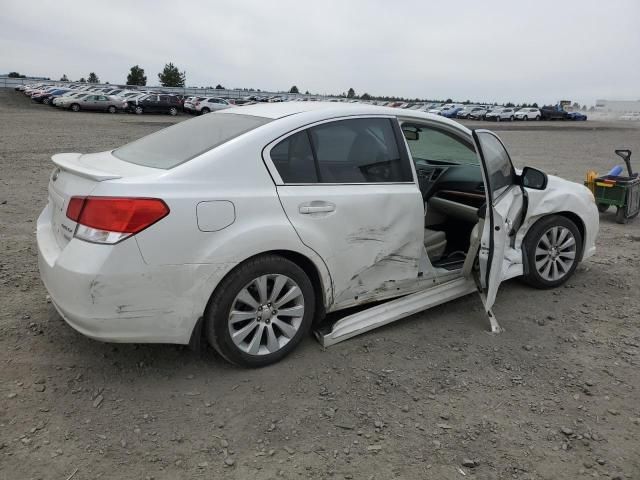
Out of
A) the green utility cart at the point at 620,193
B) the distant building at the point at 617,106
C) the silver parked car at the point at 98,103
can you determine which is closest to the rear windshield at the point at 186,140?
the green utility cart at the point at 620,193

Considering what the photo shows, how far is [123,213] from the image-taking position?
2.82 m

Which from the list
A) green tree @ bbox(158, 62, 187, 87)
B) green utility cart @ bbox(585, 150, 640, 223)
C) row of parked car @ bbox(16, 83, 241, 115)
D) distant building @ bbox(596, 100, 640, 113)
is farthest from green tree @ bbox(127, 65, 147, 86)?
green utility cart @ bbox(585, 150, 640, 223)

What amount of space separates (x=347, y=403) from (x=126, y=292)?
4.56 ft

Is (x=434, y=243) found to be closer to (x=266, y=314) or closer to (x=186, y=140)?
(x=266, y=314)

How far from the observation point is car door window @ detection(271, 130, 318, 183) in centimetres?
334

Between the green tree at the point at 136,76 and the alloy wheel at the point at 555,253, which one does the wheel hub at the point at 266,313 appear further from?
the green tree at the point at 136,76

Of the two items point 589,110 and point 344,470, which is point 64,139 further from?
point 589,110

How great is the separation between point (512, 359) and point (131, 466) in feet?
8.17

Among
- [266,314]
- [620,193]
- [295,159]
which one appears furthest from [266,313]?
[620,193]

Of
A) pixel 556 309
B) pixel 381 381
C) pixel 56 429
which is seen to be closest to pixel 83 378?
pixel 56 429

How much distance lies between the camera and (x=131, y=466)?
2566 mm

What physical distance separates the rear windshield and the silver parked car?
3719 cm

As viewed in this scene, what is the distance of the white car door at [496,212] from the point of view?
3914mm

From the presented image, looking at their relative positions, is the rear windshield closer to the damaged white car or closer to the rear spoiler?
the damaged white car
